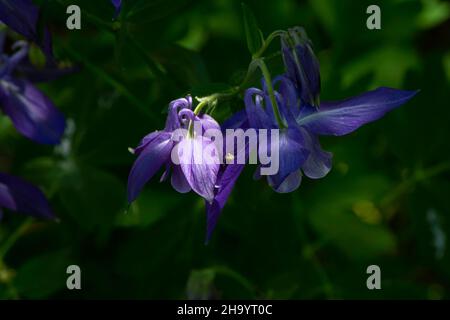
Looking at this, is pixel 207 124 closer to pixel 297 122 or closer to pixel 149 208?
pixel 297 122

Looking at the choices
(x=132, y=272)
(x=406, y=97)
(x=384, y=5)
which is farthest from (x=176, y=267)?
(x=384, y=5)

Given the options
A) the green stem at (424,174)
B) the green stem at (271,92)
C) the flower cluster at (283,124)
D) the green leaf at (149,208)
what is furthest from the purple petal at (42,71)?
the green stem at (424,174)

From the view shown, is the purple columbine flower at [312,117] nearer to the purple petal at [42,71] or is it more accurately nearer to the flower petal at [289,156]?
the flower petal at [289,156]

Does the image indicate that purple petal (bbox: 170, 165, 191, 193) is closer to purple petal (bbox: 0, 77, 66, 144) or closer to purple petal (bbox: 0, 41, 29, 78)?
purple petal (bbox: 0, 77, 66, 144)

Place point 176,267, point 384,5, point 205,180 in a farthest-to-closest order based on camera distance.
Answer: point 384,5, point 176,267, point 205,180

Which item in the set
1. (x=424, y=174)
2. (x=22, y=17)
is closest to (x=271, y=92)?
(x=22, y=17)

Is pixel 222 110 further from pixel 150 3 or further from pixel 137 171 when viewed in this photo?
Answer: pixel 137 171

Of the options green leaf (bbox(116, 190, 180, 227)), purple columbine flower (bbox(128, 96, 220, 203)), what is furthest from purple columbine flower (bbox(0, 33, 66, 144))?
purple columbine flower (bbox(128, 96, 220, 203))
